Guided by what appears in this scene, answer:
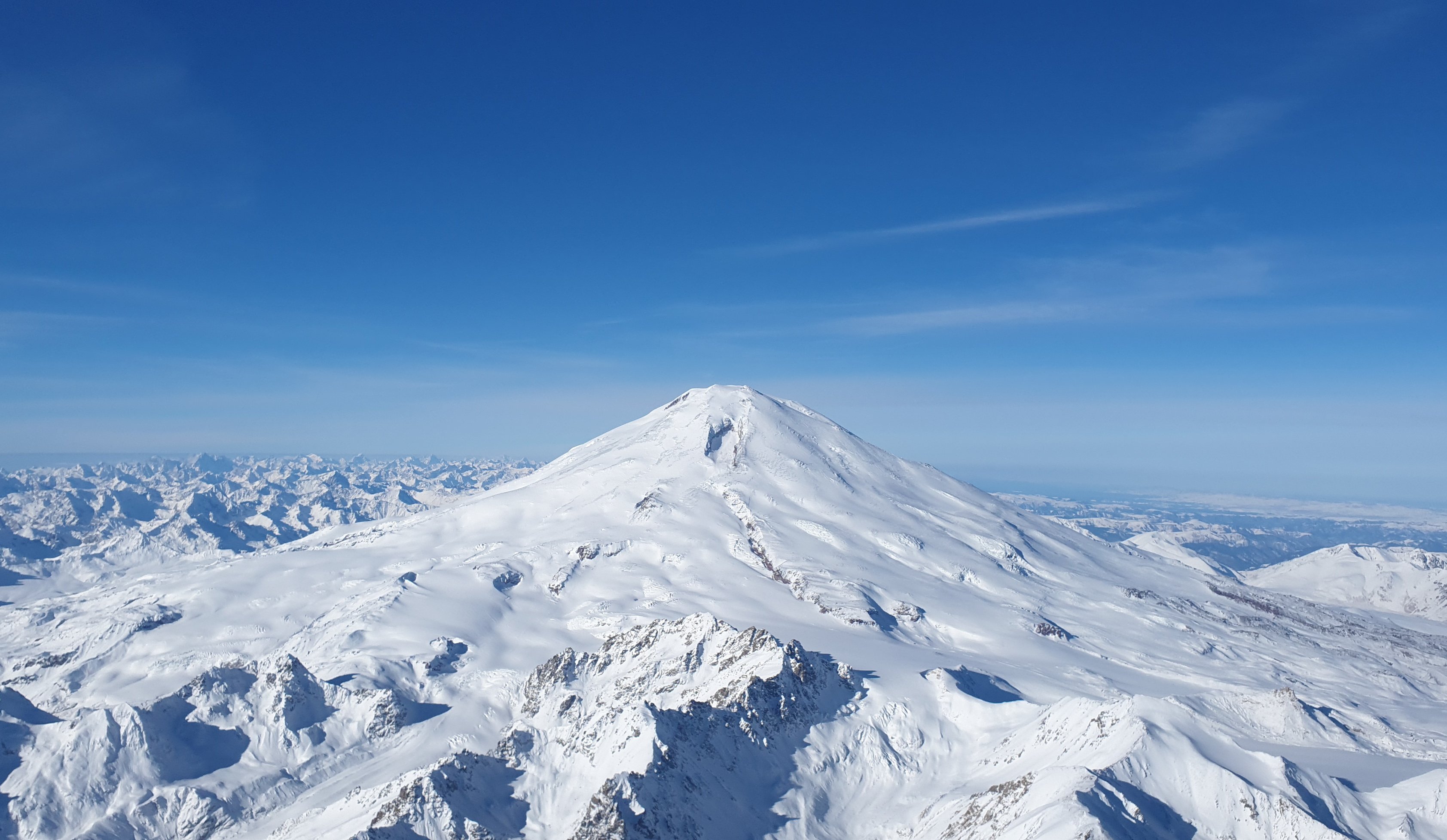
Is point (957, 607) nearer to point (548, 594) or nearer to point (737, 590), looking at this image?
point (737, 590)

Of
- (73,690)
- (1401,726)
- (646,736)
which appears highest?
(646,736)

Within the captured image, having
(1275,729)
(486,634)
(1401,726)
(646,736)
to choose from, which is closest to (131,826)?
(486,634)

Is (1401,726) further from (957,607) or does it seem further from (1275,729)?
(957,607)

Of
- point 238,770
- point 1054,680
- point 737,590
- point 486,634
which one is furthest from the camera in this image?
point 737,590

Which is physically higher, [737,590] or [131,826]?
[737,590]

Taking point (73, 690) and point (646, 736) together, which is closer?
point (646, 736)

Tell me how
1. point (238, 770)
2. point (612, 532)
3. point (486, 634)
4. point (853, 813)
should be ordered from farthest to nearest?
point (612, 532), point (486, 634), point (238, 770), point (853, 813)
